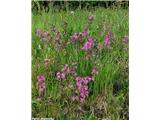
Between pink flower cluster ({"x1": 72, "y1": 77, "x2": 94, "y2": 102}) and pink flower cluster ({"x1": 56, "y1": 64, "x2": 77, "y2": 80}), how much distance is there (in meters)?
0.05

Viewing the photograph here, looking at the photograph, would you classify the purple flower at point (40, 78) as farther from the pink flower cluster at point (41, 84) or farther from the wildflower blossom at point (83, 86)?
the wildflower blossom at point (83, 86)

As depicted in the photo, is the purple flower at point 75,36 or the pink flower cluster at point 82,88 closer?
the pink flower cluster at point 82,88

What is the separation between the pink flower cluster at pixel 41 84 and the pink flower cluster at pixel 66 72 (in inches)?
3.6

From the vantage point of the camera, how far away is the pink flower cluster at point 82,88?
4160 millimetres

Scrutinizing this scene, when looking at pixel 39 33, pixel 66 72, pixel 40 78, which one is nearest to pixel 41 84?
pixel 40 78

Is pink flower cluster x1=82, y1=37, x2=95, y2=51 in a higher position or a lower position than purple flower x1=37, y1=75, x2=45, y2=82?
higher

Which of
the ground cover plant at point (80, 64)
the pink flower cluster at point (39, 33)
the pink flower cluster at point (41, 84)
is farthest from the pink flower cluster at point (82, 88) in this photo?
the pink flower cluster at point (39, 33)

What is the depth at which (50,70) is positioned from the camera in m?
4.23

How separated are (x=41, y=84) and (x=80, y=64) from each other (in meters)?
0.25

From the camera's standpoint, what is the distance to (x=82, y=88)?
13.7 ft

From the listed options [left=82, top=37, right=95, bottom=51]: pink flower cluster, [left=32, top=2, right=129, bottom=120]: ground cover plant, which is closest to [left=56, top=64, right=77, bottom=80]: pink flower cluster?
[left=32, top=2, right=129, bottom=120]: ground cover plant

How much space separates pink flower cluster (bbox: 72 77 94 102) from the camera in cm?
416

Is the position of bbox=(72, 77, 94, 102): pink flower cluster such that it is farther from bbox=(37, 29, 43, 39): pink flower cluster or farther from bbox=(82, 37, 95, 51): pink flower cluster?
bbox=(37, 29, 43, 39): pink flower cluster
